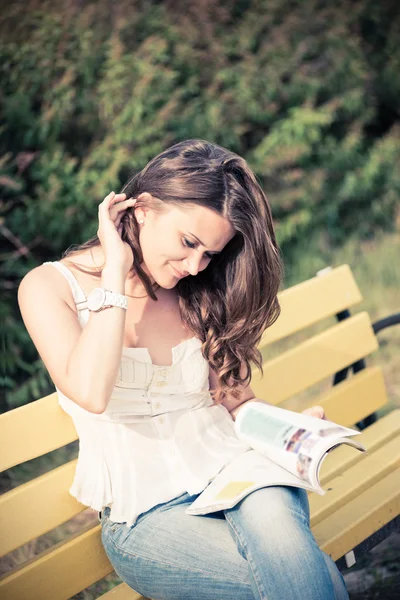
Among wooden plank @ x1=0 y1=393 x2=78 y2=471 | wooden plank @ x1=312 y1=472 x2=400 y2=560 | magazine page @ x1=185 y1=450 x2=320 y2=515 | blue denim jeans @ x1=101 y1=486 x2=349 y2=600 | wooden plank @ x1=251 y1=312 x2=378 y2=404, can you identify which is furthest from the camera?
wooden plank @ x1=251 y1=312 x2=378 y2=404

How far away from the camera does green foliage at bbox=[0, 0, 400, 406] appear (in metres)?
4.95

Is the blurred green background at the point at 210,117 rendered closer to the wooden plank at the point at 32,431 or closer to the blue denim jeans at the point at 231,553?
the wooden plank at the point at 32,431

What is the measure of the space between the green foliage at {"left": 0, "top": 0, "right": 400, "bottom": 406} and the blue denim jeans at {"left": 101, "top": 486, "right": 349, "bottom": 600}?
2.15 meters

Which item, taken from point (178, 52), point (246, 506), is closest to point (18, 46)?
point (178, 52)

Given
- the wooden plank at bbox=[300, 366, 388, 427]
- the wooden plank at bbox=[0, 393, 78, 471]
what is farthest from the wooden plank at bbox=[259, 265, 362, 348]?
the wooden plank at bbox=[0, 393, 78, 471]

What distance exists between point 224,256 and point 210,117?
326 centimetres

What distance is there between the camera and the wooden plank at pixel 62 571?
7.98 feet

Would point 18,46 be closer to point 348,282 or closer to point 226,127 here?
point 226,127

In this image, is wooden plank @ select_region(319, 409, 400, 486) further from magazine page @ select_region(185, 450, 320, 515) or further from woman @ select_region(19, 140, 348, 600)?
magazine page @ select_region(185, 450, 320, 515)

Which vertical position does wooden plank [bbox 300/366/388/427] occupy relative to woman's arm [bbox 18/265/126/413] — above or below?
below

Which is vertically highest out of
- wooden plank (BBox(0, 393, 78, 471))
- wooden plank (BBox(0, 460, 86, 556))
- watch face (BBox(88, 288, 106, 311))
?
watch face (BBox(88, 288, 106, 311))

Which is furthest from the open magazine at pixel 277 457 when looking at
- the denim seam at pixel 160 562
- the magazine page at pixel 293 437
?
the denim seam at pixel 160 562

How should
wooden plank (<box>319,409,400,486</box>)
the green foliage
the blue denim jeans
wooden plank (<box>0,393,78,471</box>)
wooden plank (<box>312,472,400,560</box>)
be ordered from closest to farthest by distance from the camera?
the blue denim jeans
wooden plank (<box>0,393,78,471</box>)
wooden plank (<box>312,472,400,560</box>)
wooden plank (<box>319,409,400,486</box>)
the green foliage

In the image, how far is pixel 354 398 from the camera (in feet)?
12.3
